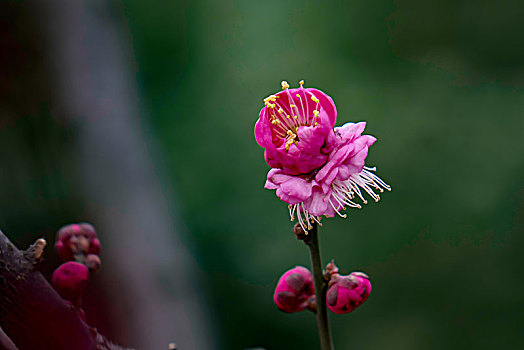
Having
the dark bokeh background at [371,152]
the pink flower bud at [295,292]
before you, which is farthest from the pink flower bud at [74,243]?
the dark bokeh background at [371,152]

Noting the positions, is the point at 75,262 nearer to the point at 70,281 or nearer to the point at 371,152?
the point at 70,281

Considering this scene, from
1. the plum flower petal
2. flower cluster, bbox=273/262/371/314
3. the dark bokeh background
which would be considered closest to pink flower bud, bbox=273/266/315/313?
flower cluster, bbox=273/262/371/314

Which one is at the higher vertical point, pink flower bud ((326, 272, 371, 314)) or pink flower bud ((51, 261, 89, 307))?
pink flower bud ((51, 261, 89, 307))

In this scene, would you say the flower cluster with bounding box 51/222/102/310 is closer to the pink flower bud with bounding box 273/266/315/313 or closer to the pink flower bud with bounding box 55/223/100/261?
the pink flower bud with bounding box 55/223/100/261

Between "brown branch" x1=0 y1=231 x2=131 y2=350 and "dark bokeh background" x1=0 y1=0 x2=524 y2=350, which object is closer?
"brown branch" x1=0 y1=231 x2=131 y2=350

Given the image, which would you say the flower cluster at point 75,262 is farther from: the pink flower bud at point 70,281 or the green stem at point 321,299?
the green stem at point 321,299

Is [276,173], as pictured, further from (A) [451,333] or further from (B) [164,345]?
(A) [451,333]

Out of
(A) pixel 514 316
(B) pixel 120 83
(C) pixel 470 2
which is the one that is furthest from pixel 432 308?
(B) pixel 120 83

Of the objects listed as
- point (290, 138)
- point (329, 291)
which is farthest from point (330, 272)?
point (290, 138)
